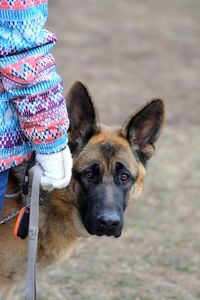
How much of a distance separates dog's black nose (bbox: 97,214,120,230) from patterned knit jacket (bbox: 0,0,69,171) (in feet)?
2.36

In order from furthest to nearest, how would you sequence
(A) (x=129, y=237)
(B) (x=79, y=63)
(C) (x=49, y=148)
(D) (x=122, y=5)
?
(D) (x=122, y=5) → (B) (x=79, y=63) → (A) (x=129, y=237) → (C) (x=49, y=148)

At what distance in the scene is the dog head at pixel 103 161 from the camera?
3.59m

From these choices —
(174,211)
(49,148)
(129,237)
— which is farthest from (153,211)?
(49,148)

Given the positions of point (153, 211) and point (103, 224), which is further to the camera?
point (153, 211)

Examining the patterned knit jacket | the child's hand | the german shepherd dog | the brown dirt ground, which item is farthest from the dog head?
the brown dirt ground

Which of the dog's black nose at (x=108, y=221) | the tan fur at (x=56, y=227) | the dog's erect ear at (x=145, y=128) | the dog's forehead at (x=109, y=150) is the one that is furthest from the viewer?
the dog's erect ear at (x=145, y=128)

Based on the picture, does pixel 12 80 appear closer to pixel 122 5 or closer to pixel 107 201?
pixel 107 201

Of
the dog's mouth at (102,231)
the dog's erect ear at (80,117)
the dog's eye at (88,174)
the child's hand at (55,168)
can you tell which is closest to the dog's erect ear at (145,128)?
the dog's erect ear at (80,117)

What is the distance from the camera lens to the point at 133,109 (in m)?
9.95

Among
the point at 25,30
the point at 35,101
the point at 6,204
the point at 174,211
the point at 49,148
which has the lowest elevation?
the point at 174,211

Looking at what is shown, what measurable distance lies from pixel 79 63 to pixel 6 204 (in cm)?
887

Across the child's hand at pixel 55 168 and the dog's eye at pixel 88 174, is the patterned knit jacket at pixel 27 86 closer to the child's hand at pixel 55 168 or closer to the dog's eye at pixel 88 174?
the child's hand at pixel 55 168

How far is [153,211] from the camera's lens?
21.8 ft

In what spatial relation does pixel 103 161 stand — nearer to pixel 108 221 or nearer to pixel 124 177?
pixel 124 177
